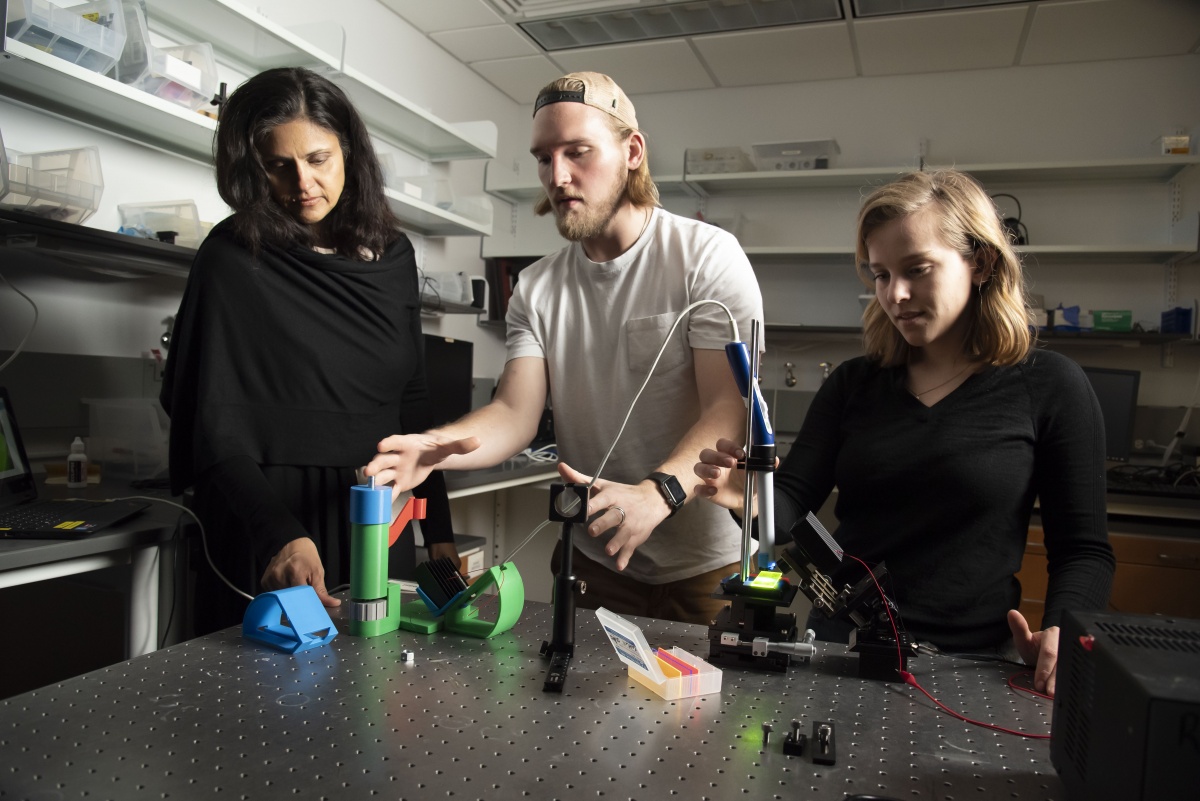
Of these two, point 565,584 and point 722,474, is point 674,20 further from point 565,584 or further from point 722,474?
point 565,584

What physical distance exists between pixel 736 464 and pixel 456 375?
7.69 feet

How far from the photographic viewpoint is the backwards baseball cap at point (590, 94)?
138cm

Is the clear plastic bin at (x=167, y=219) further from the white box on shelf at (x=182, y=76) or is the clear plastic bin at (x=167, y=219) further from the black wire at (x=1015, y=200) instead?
the black wire at (x=1015, y=200)

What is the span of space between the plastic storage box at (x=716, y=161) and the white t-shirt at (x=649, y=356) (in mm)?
2472

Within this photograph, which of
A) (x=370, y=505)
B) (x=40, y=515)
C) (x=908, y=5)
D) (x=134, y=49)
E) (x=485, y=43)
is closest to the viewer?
(x=370, y=505)

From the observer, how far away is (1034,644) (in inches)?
38.3

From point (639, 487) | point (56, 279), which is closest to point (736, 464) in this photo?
point (639, 487)

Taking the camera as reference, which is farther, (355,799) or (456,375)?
(456,375)

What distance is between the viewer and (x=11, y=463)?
1.70 meters

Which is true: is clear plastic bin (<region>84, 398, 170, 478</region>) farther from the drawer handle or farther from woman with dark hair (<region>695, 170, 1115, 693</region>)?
the drawer handle

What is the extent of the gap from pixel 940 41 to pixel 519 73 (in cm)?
191

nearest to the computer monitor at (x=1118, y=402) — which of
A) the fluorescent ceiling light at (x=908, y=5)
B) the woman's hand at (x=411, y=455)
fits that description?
the fluorescent ceiling light at (x=908, y=5)

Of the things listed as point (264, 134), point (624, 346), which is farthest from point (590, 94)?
point (264, 134)

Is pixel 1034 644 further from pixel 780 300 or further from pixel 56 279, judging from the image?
pixel 780 300
